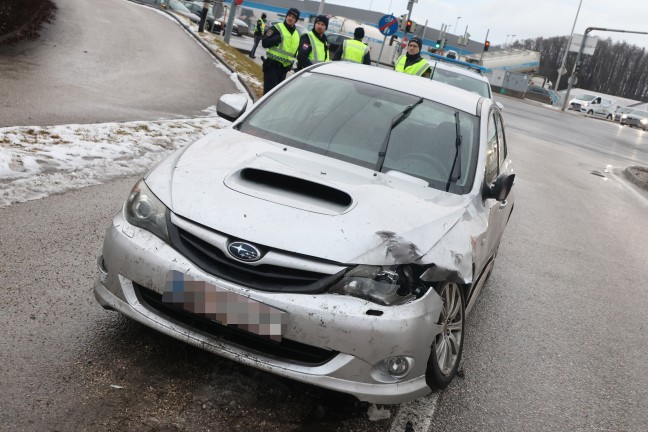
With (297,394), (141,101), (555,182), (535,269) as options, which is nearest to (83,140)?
(141,101)

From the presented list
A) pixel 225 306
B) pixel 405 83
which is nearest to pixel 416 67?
pixel 405 83

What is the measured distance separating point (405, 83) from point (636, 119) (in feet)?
178

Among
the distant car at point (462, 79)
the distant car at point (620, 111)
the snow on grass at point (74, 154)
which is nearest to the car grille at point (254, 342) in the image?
the snow on grass at point (74, 154)

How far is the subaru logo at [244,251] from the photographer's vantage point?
3.18 meters

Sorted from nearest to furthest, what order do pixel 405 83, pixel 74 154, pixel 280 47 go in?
pixel 405 83
pixel 74 154
pixel 280 47

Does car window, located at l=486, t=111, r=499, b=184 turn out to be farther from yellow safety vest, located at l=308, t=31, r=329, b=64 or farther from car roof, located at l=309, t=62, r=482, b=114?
yellow safety vest, located at l=308, t=31, r=329, b=64

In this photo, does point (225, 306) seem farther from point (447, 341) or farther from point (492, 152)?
point (492, 152)

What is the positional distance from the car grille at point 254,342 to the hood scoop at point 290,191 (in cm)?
64

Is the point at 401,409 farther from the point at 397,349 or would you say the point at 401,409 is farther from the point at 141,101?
the point at 141,101

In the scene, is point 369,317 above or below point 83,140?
above

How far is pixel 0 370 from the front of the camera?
327cm

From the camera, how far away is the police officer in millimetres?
11727

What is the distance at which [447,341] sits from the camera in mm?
3744

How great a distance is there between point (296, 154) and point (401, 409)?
1.55 m
